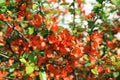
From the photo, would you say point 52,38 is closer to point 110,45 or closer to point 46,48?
point 46,48

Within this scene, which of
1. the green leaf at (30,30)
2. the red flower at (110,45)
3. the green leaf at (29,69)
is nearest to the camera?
the green leaf at (29,69)

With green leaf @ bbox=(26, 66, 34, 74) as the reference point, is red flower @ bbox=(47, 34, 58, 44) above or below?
above

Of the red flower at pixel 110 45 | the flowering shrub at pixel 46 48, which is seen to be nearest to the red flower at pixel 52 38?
the flowering shrub at pixel 46 48

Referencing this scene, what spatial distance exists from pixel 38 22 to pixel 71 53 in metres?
0.42

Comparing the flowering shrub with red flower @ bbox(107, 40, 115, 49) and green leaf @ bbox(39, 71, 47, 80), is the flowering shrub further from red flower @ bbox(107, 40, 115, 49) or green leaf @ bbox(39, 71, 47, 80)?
red flower @ bbox(107, 40, 115, 49)

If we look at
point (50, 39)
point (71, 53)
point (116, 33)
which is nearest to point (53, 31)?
point (50, 39)

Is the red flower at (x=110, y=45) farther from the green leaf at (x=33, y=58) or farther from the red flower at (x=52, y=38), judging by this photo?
the green leaf at (x=33, y=58)

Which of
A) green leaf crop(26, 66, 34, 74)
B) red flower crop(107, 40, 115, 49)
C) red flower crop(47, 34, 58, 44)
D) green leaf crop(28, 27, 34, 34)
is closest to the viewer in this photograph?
green leaf crop(26, 66, 34, 74)

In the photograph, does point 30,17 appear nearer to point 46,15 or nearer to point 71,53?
point 46,15

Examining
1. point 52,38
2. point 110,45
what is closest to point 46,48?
point 52,38

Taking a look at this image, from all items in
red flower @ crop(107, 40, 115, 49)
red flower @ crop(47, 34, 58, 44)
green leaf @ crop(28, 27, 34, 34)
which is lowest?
red flower @ crop(107, 40, 115, 49)

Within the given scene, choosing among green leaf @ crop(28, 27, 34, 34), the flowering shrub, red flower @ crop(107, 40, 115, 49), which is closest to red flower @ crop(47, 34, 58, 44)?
the flowering shrub

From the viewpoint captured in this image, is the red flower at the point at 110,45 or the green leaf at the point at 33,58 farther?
the red flower at the point at 110,45

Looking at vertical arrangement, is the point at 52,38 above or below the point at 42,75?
above
